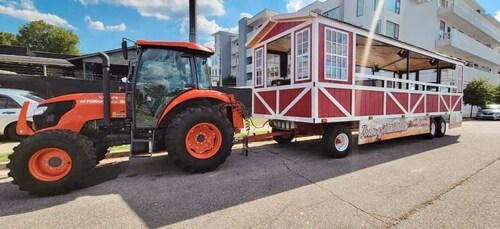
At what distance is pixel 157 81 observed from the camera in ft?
17.4

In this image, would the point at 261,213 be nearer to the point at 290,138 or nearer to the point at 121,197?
the point at 121,197

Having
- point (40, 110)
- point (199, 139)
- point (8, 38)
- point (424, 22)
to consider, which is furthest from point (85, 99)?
point (8, 38)

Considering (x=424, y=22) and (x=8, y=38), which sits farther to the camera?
(x=8, y=38)

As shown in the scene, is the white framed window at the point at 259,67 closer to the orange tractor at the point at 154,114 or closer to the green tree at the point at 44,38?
the orange tractor at the point at 154,114

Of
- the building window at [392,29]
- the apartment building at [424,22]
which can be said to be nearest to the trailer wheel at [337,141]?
the apartment building at [424,22]

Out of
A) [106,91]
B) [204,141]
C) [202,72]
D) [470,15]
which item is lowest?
[204,141]

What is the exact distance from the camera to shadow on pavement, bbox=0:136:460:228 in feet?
12.4

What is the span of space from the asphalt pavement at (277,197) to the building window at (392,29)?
67.6 feet

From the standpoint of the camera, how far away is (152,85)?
17.3ft

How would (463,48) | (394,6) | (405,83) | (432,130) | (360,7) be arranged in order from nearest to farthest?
(405,83)
(432,130)
(463,48)
(394,6)
(360,7)

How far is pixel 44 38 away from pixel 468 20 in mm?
63811

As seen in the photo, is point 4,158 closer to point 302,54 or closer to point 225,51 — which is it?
point 302,54

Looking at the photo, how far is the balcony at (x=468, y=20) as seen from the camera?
24016 millimetres

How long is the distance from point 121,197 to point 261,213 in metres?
2.12
